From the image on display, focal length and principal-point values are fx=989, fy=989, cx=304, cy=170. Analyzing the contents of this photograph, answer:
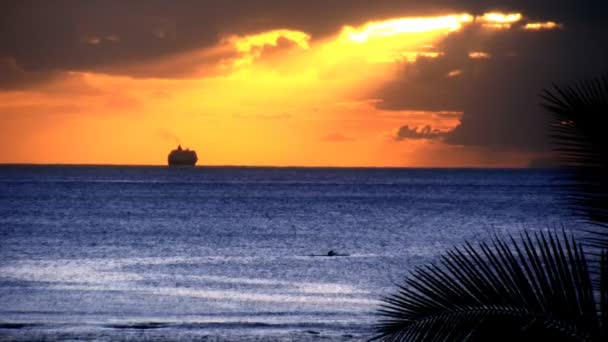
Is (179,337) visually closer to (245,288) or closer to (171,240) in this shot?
(245,288)

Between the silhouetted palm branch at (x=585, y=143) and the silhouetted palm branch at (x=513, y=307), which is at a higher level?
the silhouetted palm branch at (x=585, y=143)

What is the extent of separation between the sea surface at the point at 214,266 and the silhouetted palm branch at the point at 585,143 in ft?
0.99

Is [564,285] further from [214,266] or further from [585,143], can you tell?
[214,266]

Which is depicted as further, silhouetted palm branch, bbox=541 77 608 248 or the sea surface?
the sea surface

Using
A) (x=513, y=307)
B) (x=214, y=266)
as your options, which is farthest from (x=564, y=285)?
(x=214, y=266)

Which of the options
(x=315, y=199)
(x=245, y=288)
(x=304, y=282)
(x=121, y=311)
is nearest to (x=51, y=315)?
(x=121, y=311)

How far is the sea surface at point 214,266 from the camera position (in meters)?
21.8

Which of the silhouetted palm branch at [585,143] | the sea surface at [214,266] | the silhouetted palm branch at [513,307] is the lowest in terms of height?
the sea surface at [214,266]

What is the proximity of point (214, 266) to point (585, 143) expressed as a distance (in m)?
36.5

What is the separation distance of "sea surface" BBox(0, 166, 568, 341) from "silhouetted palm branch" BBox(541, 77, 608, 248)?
11.8 inches

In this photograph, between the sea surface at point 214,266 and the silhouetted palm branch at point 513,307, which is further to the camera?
the sea surface at point 214,266

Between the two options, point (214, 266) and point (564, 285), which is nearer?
point (564, 285)

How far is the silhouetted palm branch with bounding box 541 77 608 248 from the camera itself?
15.5 ft

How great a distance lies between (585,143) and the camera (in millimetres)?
4820
